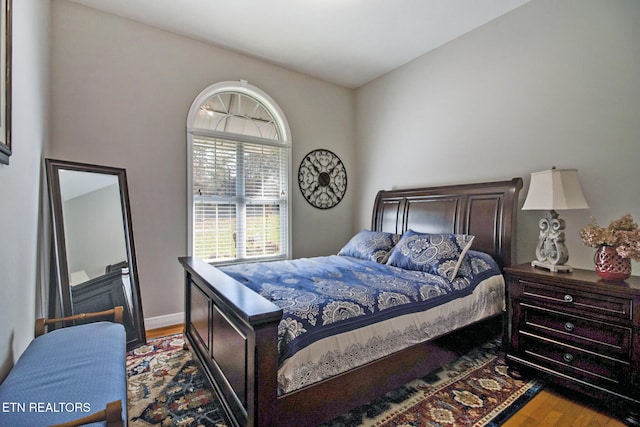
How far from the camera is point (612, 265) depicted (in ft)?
Result: 6.04

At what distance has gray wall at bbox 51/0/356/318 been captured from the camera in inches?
104

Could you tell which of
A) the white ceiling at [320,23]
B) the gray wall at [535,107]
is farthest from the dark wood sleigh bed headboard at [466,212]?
the white ceiling at [320,23]

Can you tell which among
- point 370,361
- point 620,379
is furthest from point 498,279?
point 370,361

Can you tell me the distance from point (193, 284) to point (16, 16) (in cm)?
187

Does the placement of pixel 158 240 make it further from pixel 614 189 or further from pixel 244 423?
pixel 614 189

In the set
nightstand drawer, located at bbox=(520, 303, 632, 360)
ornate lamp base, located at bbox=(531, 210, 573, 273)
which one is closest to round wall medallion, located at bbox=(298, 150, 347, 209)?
ornate lamp base, located at bbox=(531, 210, 573, 273)

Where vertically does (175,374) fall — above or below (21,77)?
below

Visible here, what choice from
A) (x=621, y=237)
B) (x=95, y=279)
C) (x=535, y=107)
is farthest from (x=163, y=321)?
(x=535, y=107)

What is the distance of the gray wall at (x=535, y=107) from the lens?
2.16 meters

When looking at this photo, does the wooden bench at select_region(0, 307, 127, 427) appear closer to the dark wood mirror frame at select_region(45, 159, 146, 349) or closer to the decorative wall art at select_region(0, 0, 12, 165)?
the dark wood mirror frame at select_region(45, 159, 146, 349)

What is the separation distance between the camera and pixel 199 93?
3254 millimetres

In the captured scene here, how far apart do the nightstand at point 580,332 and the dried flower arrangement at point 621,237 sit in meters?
0.20

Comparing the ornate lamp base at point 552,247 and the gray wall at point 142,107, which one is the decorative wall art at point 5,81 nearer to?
the gray wall at point 142,107

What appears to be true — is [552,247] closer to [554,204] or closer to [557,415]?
[554,204]
